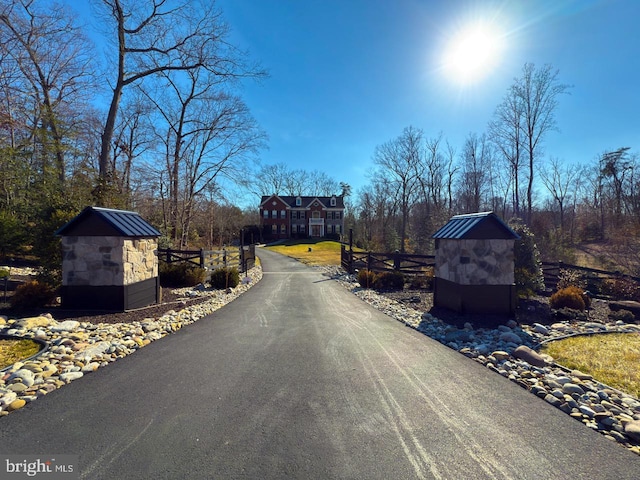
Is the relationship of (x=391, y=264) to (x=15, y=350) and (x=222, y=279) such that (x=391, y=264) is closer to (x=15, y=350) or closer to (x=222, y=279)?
(x=222, y=279)

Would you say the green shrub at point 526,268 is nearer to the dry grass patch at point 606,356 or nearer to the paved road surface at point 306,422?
the dry grass patch at point 606,356

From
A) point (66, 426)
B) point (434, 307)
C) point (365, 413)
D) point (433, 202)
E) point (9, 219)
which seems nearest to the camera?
point (66, 426)

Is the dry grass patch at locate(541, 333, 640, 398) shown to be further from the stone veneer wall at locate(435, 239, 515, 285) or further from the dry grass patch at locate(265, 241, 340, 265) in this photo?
the dry grass patch at locate(265, 241, 340, 265)

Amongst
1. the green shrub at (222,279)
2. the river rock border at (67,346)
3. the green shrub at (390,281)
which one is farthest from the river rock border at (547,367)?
the green shrub at (222,279)

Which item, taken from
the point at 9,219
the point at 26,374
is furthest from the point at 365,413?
the point at 9,219

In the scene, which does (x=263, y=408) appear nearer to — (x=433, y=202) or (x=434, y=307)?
(x=434, y=307)

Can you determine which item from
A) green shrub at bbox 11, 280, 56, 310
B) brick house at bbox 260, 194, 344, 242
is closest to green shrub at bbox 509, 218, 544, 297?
green shrub at bbox 11, 280, 56, 310

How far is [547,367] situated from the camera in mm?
4520

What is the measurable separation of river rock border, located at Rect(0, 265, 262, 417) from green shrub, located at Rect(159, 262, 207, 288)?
4.77 m

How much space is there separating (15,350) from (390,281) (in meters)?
11.2

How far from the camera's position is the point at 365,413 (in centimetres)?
324

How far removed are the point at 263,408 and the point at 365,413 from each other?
113 cm

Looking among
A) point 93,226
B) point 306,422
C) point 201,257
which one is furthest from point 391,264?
point 306,422

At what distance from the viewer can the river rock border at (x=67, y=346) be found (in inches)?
143
